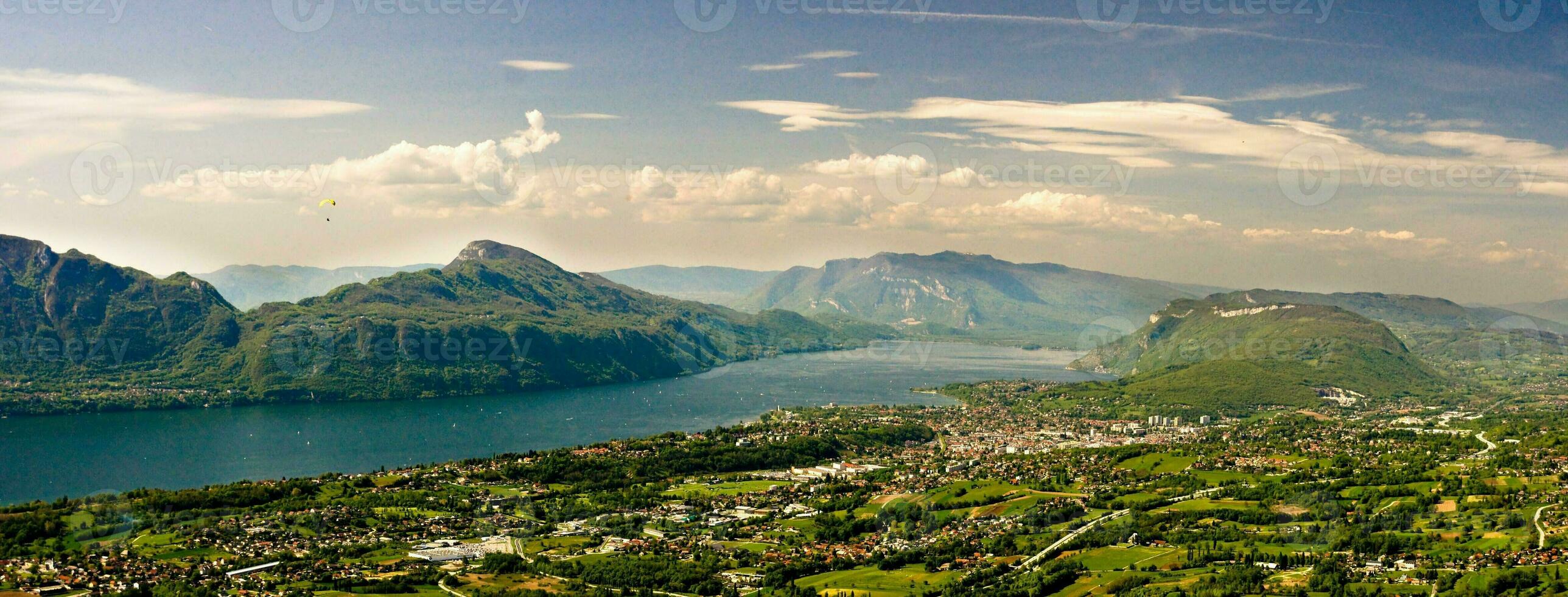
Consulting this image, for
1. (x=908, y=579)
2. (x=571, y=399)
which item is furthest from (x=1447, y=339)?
(x=908, y=579)

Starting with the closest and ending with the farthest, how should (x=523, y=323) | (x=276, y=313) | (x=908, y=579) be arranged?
1. (x=908, y=579)
2. (x=276, y=313)
3. (x=523, y=323)

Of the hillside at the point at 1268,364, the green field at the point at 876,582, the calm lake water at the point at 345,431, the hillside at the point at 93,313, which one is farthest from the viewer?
the hillside at the point at 93,313

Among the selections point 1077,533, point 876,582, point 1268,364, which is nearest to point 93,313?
point 876,582

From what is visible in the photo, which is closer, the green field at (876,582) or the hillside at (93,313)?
the green field at (876,582)

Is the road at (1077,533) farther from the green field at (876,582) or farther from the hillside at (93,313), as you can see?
the hillside at (93,313)

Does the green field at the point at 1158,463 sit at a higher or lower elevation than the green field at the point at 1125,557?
higher

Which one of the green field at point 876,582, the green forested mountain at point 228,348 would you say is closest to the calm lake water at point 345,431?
A: the green forested mountain at point 228,348

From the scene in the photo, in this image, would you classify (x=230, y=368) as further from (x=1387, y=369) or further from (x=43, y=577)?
(x=1387, y=369)

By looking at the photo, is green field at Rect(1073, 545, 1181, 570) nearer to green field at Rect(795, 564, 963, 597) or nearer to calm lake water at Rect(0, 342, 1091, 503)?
green field at Rect(795, 564, 963, 597)

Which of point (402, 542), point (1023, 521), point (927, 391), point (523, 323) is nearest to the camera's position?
point (402, 542)
